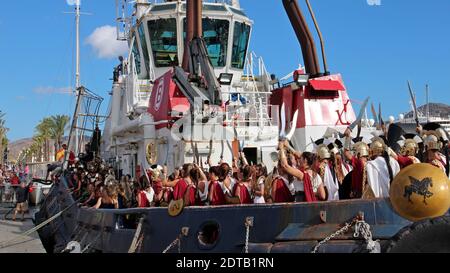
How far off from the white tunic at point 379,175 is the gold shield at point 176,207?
2.57 metres

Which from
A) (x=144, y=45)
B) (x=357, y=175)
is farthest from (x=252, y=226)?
(x=144, y=45)

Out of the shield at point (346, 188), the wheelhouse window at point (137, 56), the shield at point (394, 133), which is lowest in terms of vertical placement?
the shield at point (346, 188)

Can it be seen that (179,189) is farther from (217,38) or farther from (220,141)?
(217,38)

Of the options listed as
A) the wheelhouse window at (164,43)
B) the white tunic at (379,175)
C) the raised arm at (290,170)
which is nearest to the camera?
the white tunic at (379,175)

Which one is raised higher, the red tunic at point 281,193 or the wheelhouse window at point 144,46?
the wheelhouse window at point 144,46

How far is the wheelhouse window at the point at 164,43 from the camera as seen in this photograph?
1675 cm

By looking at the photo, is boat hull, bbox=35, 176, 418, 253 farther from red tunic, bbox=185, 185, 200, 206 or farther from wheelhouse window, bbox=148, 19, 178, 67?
wheelhouse window, bbox=148, 19, 178, 67

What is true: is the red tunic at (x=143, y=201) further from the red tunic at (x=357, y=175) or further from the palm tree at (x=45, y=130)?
the palm tree at (x=45, y=130)

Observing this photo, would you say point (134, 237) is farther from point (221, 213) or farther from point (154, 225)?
point (221, 213)

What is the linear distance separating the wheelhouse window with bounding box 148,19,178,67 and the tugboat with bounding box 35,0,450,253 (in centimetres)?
3

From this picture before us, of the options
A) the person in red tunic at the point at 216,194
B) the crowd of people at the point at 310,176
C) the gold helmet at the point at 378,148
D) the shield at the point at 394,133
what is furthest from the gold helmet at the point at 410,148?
the person in red tunic at the point at 216,194

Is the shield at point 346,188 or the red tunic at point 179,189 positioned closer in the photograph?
the shield at point 346,188
